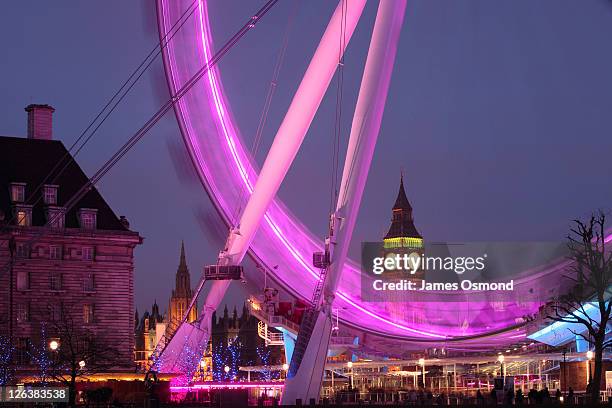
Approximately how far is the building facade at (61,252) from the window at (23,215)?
0.19 ft

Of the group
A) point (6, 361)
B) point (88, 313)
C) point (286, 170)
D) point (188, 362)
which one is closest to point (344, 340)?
point (88, 313)

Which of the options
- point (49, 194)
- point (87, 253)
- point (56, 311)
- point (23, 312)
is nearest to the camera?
point (23, 312)

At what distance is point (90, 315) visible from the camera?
8775cm

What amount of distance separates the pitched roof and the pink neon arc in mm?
13938

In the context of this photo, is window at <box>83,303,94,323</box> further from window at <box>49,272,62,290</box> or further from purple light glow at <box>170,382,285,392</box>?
purple light glow at <box>170,382,285,392</box>

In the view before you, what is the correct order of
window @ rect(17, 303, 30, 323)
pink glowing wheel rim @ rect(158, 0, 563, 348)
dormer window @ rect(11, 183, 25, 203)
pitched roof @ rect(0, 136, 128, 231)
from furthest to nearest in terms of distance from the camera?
pitched roof @ rect(0, 136, 128, 231)
dormer window @ rect(11, 183, 25, 203)
window @ rect(17, 303, 30, 323)
pink glowing wheel rim @ rect(158, 0, 563, 348)

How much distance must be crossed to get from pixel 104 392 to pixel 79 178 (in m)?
35.3

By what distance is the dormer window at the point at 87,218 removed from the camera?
87.8 meters

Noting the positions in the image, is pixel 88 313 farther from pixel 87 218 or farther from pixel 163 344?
pixel 163 344

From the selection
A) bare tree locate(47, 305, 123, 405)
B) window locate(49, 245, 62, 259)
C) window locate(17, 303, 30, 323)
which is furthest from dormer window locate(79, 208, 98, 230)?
window locate(17, 303, 30, 323)

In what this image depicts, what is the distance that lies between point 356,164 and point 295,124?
2.87 m

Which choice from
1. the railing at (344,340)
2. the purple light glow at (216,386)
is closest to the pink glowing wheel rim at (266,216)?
the railing at (344,340)

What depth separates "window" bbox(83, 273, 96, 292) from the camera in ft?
288

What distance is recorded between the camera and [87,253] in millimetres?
87875
